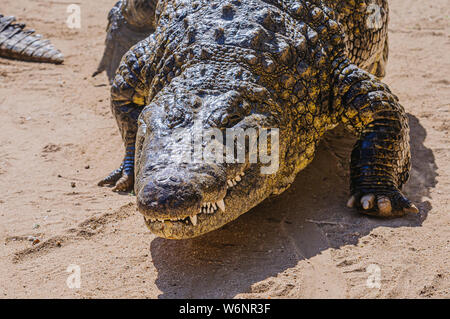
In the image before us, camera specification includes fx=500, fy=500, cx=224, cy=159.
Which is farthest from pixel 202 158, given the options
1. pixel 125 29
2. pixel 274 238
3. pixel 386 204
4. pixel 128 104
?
pixel 125 29

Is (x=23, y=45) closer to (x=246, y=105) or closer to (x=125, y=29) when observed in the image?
(x=125, y=29)

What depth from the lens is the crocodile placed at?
11.5 ft

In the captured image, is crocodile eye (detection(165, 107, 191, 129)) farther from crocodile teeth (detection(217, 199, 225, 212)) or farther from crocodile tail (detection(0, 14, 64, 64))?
crocodile tail (detection(0, 14, 64, 64))

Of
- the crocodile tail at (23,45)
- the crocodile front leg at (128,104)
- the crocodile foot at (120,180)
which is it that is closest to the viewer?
the crocodile front leg at (128,104)

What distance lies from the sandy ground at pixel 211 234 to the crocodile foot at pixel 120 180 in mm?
123

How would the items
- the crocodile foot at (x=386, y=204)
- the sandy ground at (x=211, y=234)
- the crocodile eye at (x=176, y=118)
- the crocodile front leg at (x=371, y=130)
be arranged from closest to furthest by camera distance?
the sandy ground at (x=211, y=234), the crocodile eye at (x=176, y=118), the crocodile foot at (x=386, y=204), the crocodile front leg at (x=371, y=130)

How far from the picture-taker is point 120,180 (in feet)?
17.3

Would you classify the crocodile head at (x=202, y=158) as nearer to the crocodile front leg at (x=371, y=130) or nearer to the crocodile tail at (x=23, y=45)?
the crocodile front leg at (x=371, y=130)

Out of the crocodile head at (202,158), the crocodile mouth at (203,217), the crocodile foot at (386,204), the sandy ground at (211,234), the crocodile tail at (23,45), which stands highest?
the crocodile head at (202,158)

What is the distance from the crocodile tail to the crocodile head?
541cm

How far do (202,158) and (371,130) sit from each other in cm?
193

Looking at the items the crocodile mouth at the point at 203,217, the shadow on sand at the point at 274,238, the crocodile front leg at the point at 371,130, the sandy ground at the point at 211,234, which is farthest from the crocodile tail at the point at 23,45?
the crocodile mouth at the point at 203,217

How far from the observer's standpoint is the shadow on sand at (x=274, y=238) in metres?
3.66
